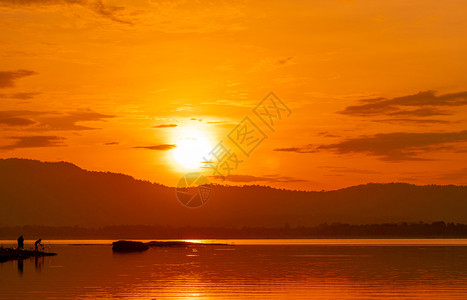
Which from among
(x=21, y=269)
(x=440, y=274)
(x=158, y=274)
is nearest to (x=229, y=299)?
(x=158, y=274)

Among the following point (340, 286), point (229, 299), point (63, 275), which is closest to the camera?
point (229, 299)

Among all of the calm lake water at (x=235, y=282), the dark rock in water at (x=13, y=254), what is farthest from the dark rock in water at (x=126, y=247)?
the calm lake water at (x=235, y=282)

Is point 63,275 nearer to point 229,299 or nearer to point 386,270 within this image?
point 229,299

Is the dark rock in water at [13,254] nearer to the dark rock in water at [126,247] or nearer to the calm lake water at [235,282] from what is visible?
the calm lake water at [235,282]

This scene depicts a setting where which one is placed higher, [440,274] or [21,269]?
[21,269]

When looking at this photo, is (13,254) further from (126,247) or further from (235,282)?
(235,282)

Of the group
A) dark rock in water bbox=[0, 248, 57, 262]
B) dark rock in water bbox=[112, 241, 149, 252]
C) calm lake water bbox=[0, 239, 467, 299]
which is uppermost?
dark rock in water bbox=[112, 241, 149, 252]

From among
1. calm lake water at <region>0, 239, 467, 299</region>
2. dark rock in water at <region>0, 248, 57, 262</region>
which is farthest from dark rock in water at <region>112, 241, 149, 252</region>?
calm lake water at <region>0, 239, 467, 299</region>

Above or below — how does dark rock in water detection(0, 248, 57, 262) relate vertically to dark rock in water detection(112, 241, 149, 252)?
below

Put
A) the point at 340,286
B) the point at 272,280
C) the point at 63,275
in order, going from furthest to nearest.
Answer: the point at 63,275 < the point at 272,280 < the point at 340,286

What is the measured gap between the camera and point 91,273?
9175 centimetres

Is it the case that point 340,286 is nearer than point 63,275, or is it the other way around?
point 340,286

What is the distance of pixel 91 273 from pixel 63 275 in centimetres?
516

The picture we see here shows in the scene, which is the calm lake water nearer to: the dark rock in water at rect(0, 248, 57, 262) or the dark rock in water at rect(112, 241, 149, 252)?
the dark rock in water at rect(0, 248, 57, 262)
